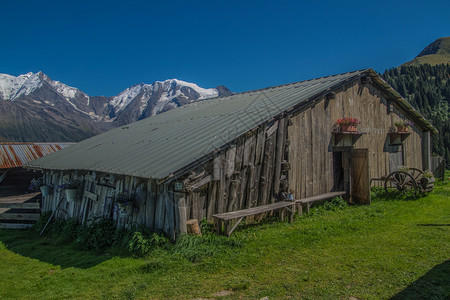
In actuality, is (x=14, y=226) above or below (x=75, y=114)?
below

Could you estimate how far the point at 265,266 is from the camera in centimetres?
600

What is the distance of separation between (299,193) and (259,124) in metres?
3.20

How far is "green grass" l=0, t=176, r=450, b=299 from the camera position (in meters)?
5.06

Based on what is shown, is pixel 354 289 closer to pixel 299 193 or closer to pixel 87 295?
pixel 87 295

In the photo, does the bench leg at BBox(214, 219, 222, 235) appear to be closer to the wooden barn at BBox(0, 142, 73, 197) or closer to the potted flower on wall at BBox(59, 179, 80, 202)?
the potted flower on wall at BBox(59, 179, 80, 202)

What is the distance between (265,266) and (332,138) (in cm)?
724

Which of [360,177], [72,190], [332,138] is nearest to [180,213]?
[72,190]

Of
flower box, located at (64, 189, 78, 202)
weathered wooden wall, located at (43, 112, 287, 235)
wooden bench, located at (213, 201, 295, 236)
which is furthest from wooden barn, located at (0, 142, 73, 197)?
wooden bench, located at (213, 201, 295, 236)

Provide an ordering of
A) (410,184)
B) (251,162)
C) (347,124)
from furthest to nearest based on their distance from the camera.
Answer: (410,184) < (347,124) < (251,162)

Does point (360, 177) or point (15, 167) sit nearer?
point (360, 177)

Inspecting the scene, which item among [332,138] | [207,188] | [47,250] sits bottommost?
[47,250]

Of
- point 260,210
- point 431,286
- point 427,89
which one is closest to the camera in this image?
point 431,286

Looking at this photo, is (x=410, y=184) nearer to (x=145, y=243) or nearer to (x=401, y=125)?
(x=401, y=125)

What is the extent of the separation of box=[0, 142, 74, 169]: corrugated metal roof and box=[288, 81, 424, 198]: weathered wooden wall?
18.8 meters
